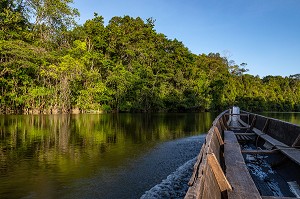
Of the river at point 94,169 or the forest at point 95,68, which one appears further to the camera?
the forest at point 95,68

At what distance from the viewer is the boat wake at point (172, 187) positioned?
564cm

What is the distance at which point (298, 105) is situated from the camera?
94750 mm

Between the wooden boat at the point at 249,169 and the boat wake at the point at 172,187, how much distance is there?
110cm

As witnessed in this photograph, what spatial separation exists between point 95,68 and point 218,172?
49085 millimetres

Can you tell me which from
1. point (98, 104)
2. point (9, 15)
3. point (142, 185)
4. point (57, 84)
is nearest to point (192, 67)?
point (98, 104)

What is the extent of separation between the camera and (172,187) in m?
6.18

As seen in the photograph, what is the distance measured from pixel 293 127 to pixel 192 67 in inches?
2265

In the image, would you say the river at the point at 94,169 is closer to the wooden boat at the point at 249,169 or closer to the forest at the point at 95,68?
the wooden boat at the point at 249,169

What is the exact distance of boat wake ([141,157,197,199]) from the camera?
5645 mm

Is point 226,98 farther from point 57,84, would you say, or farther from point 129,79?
point 57,84

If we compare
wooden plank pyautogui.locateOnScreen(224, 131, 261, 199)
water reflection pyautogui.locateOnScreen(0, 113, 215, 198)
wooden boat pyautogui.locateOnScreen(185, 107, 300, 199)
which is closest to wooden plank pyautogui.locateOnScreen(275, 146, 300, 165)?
wooden boat pyautogui.locateOnScreen(185, 107, 300, 199)

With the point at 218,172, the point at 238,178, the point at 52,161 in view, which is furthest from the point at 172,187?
the point at 52,161

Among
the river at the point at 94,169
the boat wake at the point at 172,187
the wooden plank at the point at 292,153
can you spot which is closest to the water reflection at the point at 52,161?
the river at the point at 94,169

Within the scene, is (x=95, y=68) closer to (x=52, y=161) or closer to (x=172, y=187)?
(x=52, y=161)
